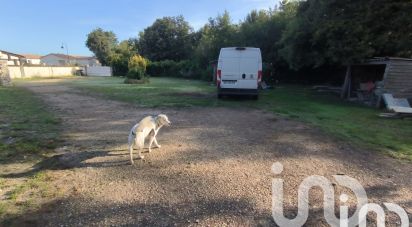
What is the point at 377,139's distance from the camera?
280 inches

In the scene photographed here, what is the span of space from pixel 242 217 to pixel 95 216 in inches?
64.1

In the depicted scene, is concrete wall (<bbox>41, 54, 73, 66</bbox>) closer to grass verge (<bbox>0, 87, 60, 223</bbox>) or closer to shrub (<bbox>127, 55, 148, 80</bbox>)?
shrub (<bbox>127, 55, 148, 80</bbox>)

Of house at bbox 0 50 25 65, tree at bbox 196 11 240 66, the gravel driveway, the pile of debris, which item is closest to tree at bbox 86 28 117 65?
house at bbox 0 50 25 65

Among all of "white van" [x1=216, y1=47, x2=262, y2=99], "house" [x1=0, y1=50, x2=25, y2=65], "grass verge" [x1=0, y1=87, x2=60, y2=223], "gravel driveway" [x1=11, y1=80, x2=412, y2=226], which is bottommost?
"gravel driveway" [x1=11, y1=80, x2=412, y2=226]

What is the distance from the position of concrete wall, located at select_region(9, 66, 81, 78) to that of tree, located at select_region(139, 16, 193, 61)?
14116mm

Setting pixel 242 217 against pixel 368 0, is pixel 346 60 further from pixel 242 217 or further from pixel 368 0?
pixel 242 217

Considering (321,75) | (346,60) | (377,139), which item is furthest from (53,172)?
(321,75)

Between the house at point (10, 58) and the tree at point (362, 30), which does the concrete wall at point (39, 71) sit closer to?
the house at point (10, 58)

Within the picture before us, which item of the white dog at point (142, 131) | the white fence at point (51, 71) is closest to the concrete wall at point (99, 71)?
the white fence at point (51, 71)

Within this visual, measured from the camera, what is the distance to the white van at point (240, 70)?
13.5 metres

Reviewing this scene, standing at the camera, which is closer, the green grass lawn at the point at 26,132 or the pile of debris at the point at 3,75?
the green grass lawn at the point at 26,132

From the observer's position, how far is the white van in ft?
44.1

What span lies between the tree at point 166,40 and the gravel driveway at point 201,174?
51127 millimetres

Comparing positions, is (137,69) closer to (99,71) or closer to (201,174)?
(99,71)
